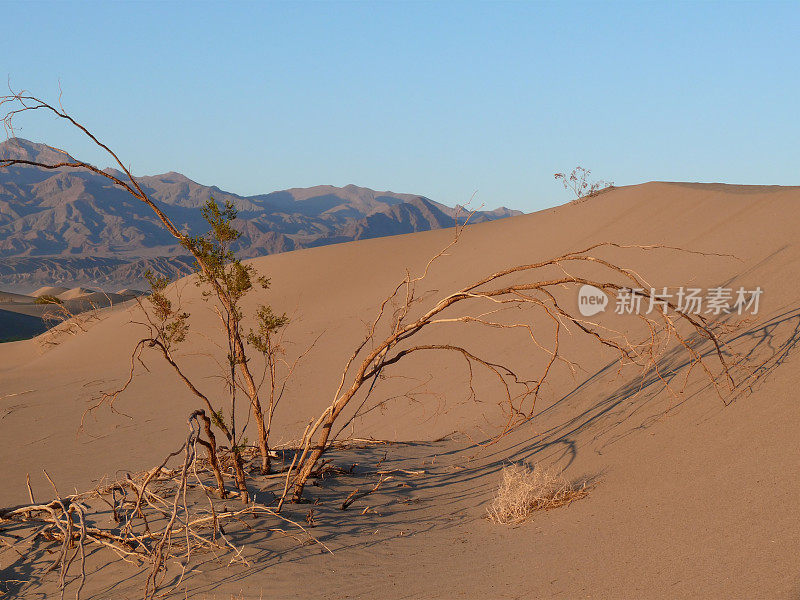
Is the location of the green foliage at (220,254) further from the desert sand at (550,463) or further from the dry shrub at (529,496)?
the dry shrub at (529,496)

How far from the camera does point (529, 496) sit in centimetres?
444

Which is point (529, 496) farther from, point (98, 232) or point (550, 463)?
point (98, 232)

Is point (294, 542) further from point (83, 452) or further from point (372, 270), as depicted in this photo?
point (372, 270)

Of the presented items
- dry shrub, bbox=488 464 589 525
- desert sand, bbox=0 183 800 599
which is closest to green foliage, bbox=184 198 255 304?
desert sand, bbox=0 183 800 599

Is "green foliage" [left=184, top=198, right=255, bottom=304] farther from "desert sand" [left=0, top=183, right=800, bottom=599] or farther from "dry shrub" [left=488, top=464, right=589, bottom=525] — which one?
"dry shrub" [left=488, top=464, right=589, bottom=525]

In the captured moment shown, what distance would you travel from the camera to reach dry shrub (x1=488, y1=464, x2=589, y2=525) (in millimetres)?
4402

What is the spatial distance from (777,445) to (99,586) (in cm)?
410

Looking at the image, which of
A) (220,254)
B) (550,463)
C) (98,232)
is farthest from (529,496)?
(98,232)

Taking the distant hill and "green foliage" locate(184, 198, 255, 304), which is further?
the distant hill

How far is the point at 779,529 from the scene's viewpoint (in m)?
3.06

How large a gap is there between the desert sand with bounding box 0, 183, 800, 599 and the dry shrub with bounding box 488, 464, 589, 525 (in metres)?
0.10

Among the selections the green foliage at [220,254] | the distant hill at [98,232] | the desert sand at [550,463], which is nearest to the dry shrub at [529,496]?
the desert sand at [550,463]

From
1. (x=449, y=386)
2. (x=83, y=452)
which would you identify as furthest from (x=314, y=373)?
(x=83, y=452)

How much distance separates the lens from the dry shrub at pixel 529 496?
440 centimetres
